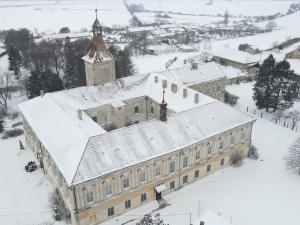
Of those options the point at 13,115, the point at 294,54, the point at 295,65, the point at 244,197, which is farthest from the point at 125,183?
the point at 294,54

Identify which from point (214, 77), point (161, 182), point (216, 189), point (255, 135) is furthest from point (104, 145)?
point (214, 77)

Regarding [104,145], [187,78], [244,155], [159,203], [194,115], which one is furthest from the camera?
[187,78]

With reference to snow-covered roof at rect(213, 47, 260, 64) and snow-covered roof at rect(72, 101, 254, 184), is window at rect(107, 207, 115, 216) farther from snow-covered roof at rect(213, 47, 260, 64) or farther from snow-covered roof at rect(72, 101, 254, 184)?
snow-covered roof at rect(213, 47, 260, 64)

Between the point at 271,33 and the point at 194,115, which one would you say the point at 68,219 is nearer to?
the point at 194,115

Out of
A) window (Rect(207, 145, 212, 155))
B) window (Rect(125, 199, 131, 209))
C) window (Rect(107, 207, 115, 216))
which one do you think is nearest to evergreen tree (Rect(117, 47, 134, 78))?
window (Rect(207, 145, 212, 155))

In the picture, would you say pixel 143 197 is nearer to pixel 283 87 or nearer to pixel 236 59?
pixel 283 87
